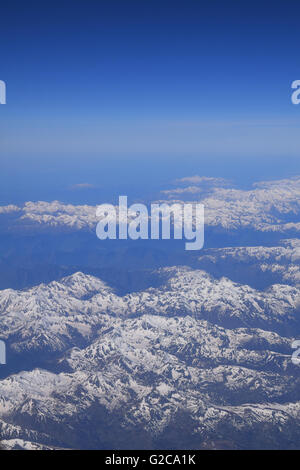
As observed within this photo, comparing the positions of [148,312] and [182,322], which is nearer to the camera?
[182,322]

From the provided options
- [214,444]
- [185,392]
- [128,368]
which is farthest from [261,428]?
[128,368]

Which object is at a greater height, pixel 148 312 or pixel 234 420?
pixel 148 312

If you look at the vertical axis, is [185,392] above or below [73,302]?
below

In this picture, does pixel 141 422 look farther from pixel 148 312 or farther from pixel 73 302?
pixel 73 302

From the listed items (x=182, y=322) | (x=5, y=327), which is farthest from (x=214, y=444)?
(x=5, y=327)
